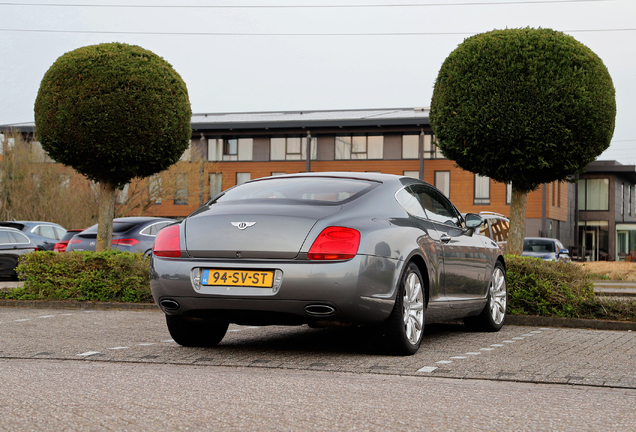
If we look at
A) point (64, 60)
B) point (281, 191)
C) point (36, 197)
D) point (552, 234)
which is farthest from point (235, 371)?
point (552, 234)

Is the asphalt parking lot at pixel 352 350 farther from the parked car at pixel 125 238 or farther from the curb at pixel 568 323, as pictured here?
the parked car at pixel 125 238

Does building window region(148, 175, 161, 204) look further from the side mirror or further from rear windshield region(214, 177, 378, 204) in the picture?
rear windshield region(214, 177, 378, 204)

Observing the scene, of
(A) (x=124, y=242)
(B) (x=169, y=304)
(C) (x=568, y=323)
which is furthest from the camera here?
(A) (x=124, y=242)

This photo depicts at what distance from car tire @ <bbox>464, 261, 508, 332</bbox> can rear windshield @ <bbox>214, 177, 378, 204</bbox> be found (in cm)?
237

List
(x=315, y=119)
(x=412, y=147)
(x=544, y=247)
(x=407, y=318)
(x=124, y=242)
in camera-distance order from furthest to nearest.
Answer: (x=315, y=119)
(x=412, y=147)
(x=544, y=247)
(x=124, y=242)
(x=407, y=318)

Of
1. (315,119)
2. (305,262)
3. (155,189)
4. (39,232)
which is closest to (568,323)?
(305,262)

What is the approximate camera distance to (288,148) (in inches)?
1960

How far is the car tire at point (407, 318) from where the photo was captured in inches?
241

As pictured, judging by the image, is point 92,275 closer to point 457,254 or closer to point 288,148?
point 457,254

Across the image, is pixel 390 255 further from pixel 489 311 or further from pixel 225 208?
pixel 489 311

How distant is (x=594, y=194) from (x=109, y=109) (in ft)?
151

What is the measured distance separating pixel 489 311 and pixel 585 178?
154 feet

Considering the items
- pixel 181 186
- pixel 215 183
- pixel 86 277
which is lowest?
pixel 86 277

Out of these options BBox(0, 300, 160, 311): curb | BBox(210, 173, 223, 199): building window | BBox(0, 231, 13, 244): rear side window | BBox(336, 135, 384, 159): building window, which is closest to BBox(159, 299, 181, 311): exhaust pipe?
BBox(0, 300, 160, 311): curb
